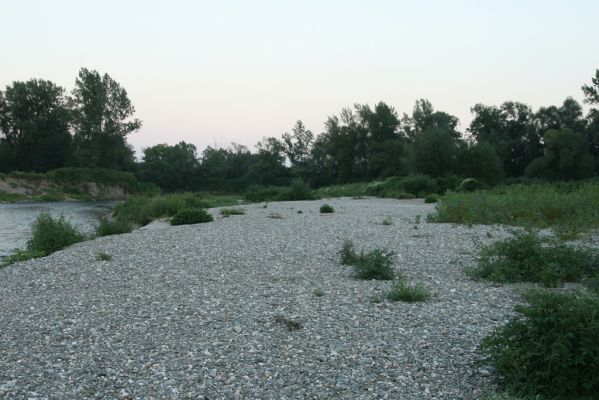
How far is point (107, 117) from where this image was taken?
2704 inches

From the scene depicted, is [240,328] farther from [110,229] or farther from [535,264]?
[110,229]

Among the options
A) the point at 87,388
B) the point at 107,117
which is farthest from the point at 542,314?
the point at 107,117

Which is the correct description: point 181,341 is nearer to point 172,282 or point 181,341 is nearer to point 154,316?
point 154,316

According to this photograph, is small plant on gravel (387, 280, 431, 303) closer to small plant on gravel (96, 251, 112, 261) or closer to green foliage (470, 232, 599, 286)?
green foliage (470, 232, 599, 286)

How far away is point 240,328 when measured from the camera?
647 centimetres

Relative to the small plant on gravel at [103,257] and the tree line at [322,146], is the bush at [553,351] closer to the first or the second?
the small plant on gravel at [103,257]

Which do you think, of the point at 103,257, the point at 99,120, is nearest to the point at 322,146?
the point at 99,120

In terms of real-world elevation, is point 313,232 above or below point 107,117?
below

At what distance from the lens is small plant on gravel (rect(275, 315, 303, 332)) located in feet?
21.0

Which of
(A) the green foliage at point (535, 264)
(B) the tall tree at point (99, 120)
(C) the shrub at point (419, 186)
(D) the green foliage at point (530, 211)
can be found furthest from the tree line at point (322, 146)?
(A) the green foliage at point (535, 264)

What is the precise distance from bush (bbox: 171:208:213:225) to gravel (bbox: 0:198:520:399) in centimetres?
821

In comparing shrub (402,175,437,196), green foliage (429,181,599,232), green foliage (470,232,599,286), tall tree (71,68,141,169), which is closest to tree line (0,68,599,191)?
tall tree (71,68,141,169)

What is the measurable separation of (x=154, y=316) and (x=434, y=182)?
3809 centimetres

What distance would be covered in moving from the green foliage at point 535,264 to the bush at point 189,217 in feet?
43.7
